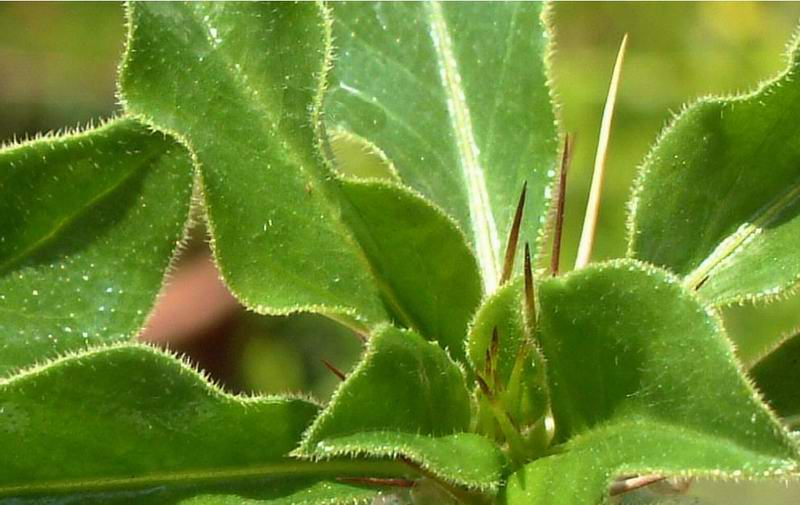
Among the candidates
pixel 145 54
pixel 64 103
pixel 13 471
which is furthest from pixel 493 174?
pixel 64 103

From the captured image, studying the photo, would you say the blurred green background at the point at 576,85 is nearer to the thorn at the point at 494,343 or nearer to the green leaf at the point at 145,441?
the thorn at the point at 494,343

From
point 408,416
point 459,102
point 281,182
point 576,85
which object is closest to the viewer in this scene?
point 408,416

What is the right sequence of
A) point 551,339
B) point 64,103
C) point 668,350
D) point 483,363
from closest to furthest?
point 668,350 → point 551,339 → point 483,363 → point 64,103

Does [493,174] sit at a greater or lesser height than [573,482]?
greater

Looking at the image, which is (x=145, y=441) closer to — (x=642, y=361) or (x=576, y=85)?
(x=642, y=361)

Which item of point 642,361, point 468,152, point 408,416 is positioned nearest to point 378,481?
point 408,416

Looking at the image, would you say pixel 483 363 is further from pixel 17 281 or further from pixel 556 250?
pixel 17 281

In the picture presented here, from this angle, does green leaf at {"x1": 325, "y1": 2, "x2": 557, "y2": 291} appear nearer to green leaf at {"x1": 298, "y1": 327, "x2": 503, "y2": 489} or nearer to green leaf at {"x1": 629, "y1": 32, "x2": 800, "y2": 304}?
green leaf at {"x1": 629, "y1": 32, "x2": 800, "y2": 304}
